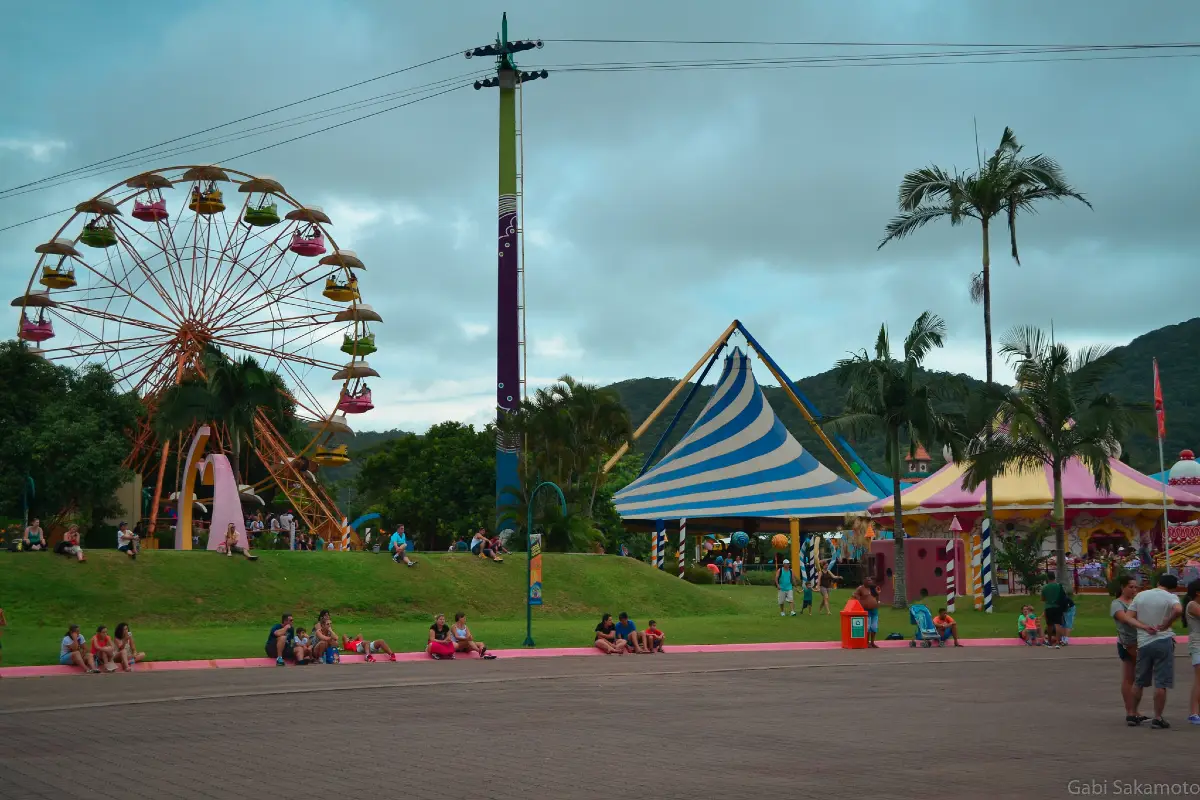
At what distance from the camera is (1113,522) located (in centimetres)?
4250

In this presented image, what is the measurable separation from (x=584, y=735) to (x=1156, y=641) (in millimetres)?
5701

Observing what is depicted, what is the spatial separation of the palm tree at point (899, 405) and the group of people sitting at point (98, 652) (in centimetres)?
2147

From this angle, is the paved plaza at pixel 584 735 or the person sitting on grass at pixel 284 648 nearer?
the paved plaza at pixel 584 735

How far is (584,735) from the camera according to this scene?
11.9m

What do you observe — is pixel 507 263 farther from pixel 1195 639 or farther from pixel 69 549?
pixel 1195 639

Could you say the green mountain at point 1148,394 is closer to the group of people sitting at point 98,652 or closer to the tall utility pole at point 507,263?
the tall utility pole at point 507,263

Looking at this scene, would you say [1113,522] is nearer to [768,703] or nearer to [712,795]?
[768,703]

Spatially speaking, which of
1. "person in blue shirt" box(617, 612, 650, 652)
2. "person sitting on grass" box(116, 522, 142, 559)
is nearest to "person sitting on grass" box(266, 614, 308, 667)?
"person in blue shirt" box(617, 612, 650, 652)

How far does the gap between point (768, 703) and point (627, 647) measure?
9833mm

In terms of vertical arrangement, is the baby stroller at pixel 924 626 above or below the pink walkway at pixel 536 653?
above

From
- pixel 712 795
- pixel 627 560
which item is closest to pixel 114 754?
pixel 712 795

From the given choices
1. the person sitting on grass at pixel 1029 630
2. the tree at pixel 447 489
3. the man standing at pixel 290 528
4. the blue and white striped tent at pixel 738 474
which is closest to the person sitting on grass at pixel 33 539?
the man standing at pixel 290 528

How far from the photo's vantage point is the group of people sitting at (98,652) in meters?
20.2

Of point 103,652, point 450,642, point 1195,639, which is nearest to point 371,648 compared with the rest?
point 450,642
